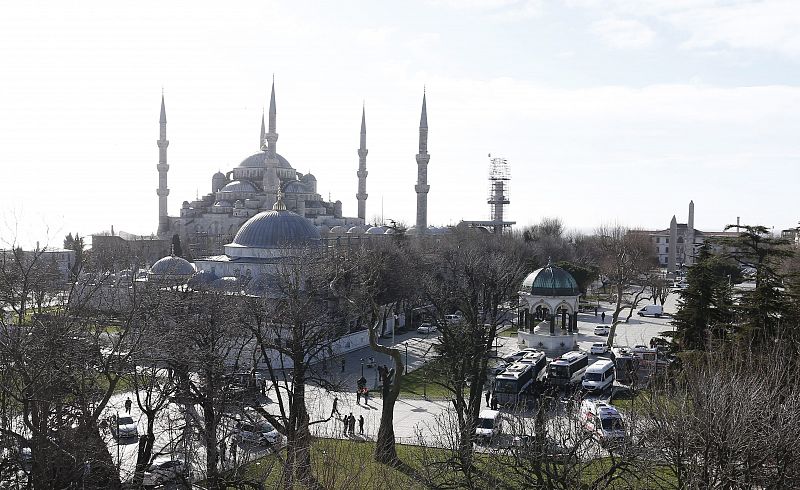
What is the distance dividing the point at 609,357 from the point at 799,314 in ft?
32.6

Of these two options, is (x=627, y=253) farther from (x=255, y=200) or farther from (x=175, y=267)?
(x=255, y=200)

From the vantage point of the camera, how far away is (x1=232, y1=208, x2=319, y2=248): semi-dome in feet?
113

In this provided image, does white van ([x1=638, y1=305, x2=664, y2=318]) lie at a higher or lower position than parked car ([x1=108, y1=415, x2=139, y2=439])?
lower

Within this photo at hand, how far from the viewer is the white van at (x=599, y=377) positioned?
71.4ft

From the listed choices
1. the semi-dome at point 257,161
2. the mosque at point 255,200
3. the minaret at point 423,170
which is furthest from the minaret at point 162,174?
the minaret at point 423,170

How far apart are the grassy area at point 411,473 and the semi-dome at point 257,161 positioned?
5623 cm

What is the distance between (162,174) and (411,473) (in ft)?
188

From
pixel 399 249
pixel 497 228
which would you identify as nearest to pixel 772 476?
pixel 399 249

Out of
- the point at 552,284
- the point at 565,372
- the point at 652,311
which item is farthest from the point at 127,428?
the point at 652,311

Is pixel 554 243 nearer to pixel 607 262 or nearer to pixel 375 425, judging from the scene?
pixel 607 262

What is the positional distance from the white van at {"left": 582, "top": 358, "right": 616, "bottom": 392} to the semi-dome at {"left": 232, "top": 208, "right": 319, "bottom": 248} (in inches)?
607

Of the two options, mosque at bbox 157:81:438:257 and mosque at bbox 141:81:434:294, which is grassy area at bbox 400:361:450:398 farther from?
mosque at bbox 157:81:438:257

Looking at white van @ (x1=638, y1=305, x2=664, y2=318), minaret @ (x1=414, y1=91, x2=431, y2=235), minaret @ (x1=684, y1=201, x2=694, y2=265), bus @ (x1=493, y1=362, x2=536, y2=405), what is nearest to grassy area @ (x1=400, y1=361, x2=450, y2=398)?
bus @ (x1=493, y1=362, x2=536, y2=405)

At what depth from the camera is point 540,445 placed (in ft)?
34.0
